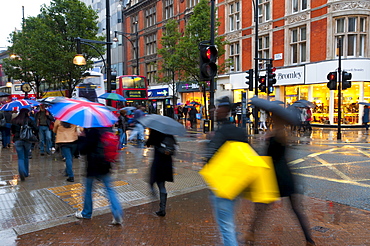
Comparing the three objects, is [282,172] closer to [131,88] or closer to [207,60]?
[207,60]

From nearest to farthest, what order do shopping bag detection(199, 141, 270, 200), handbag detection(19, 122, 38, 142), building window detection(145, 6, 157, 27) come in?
1. shopping bag detection(199, 141, 270, 200)
2. handbag detection(19, 122, 38, 142)
3. building window detection(145, 6, 157, 27)

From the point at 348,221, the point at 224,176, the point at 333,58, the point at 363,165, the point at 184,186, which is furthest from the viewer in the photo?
the point at 333,58

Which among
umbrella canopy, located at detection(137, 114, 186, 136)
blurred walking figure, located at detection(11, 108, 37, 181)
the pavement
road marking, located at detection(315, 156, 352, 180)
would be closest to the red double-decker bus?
road marking, located at detection(315, 156, 352, 180)

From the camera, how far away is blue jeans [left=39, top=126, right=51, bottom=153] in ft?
38.5

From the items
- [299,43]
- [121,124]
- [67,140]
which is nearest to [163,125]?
[67,140]

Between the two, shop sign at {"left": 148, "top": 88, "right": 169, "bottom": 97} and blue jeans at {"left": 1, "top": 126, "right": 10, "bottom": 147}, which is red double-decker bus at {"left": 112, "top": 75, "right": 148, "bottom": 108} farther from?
shop sign at {"left": 148, "top": 88, "right": 169, "bottom": 97}

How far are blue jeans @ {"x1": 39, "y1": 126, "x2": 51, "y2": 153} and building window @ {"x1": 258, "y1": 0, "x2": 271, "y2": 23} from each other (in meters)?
23.4

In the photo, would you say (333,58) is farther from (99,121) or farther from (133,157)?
(99,121)

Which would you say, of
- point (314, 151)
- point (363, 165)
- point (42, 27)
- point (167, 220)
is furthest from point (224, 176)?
point (42, 27)

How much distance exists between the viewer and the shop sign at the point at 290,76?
1044 inches

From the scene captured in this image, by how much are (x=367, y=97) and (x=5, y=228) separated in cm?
2574

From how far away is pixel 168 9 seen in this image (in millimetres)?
41562

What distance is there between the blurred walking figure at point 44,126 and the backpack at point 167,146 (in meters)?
7.82

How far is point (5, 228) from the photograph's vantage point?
4887 millimetres
